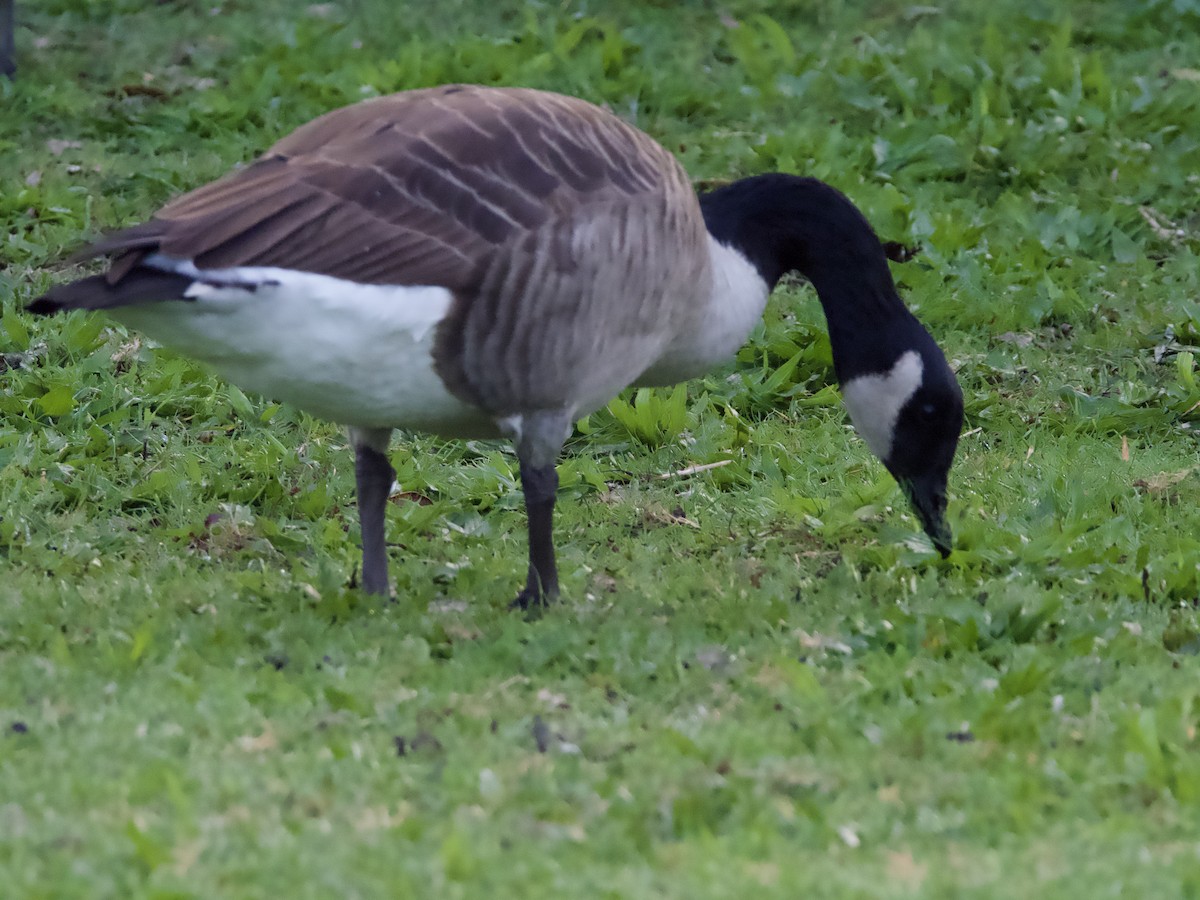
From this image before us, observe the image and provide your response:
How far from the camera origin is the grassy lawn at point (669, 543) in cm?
374

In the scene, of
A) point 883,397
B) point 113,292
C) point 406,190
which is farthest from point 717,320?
point 113,292

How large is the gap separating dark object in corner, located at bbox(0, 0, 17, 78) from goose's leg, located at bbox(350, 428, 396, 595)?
639 centimetres

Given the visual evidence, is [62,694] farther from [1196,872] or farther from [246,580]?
[1196,872]

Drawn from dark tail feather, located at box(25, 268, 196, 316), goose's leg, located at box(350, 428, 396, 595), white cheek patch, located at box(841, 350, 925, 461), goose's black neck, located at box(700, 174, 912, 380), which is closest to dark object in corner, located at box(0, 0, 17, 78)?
goose's leg, located at box(350, 428, 396, 595)

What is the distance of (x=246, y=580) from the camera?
5.60m

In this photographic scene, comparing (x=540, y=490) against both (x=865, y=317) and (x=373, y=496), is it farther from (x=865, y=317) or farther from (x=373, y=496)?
(x=865, y=317)

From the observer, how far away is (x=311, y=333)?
4.69 m

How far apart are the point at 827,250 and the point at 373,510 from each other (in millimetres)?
1846

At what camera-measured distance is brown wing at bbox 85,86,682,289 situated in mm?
4668

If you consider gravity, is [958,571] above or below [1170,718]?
below

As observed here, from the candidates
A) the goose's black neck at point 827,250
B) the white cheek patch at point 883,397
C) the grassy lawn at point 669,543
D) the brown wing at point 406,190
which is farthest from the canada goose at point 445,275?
the grassy lawn at point 669,543

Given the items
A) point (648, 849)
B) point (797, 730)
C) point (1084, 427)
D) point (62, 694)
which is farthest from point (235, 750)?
point (1084, 427)

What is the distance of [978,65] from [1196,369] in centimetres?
342

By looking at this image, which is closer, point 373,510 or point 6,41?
point 373,510
